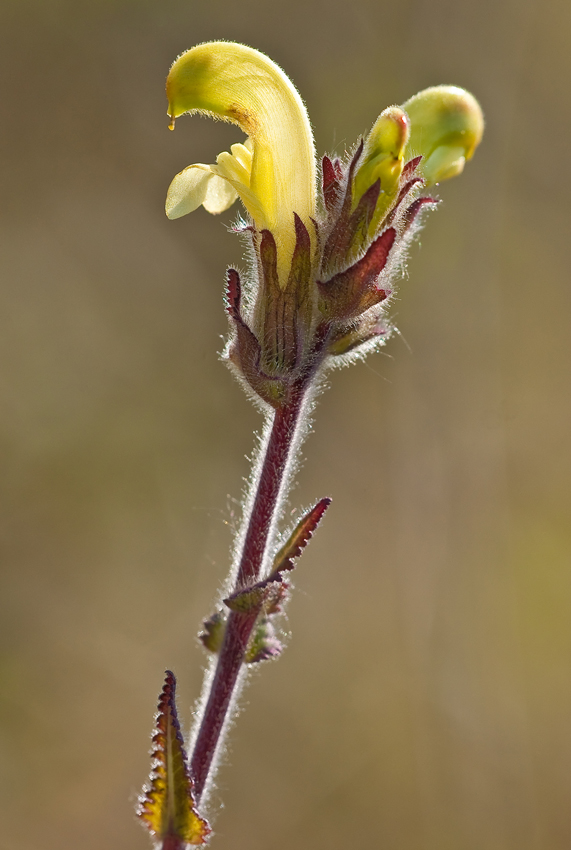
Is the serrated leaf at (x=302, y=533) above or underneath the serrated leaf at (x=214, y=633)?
above

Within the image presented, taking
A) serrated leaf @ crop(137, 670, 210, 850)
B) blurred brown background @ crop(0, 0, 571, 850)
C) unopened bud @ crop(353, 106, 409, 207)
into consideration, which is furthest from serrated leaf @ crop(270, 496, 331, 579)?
blurred brown background @ crop(0, 0, 571, 850)

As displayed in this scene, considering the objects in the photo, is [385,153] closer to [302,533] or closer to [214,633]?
[302,533]

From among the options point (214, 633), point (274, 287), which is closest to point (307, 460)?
point (214, 633)

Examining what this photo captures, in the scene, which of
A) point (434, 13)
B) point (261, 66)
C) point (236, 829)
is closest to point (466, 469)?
point (236, 829)

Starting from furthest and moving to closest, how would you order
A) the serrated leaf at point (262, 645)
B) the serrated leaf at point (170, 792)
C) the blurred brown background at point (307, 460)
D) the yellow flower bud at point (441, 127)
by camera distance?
the blurred brown background at point (307, 460)
the yellow flower bud at point (441, 127)
the serrated leaf at point (262, 645)
the serrated leaf at point (170, 792)

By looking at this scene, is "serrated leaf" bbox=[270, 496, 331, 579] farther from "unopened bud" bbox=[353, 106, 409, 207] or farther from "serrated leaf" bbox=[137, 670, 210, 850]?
"unopened bud" bbox=[353, 106, 409, 207]

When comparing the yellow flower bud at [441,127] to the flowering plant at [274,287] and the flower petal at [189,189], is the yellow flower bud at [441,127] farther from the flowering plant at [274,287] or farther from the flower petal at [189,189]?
the flower petal at [189,189]

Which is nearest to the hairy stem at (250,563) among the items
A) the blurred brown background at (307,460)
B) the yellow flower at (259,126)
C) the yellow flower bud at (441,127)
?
the yellow flower at (259,126)
